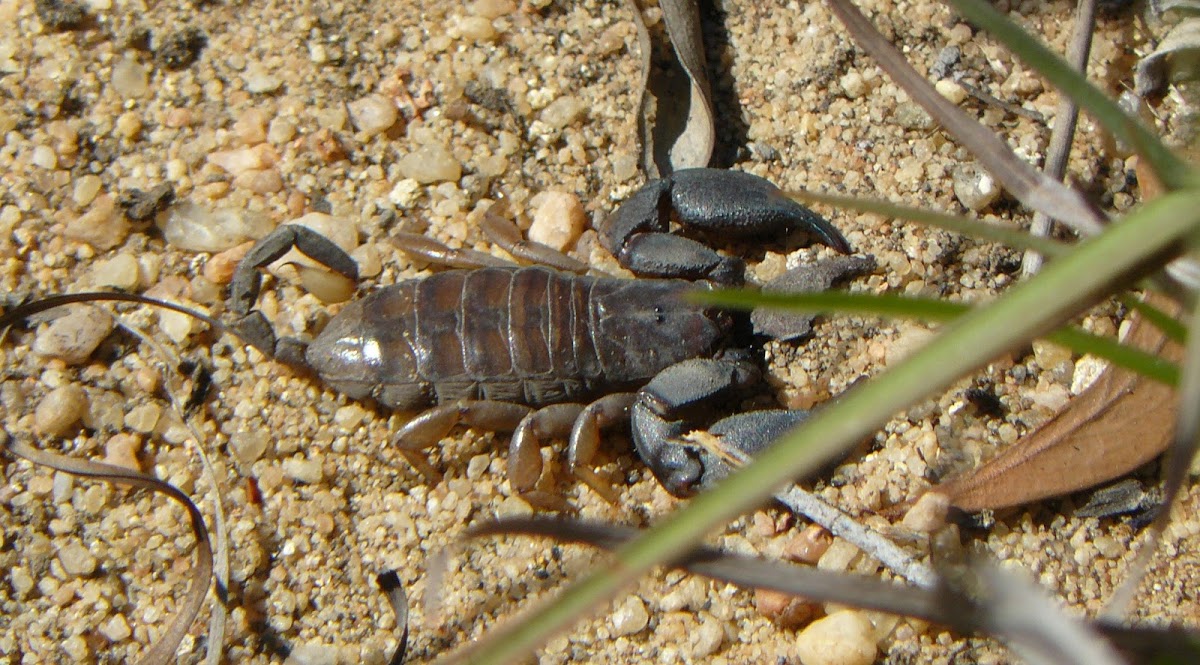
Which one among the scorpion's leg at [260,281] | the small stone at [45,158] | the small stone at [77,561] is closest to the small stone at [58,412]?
the small stone at [77,561]

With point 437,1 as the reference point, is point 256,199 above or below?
below

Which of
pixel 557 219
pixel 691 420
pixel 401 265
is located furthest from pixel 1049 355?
pixel 401 265

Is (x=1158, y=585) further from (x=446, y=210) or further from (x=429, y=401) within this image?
(x=446, y=210)

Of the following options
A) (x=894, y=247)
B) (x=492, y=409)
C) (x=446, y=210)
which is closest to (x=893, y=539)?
(x=894, y=247)

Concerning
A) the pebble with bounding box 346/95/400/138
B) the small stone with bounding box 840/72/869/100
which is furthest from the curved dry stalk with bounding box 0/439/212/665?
the small stone with bounding box 840/72/869/100

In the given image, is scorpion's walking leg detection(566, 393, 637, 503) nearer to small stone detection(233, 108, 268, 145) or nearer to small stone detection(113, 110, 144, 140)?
small stone detection(233, 108, 268, 145)

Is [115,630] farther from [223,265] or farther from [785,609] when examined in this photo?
[785,609]
